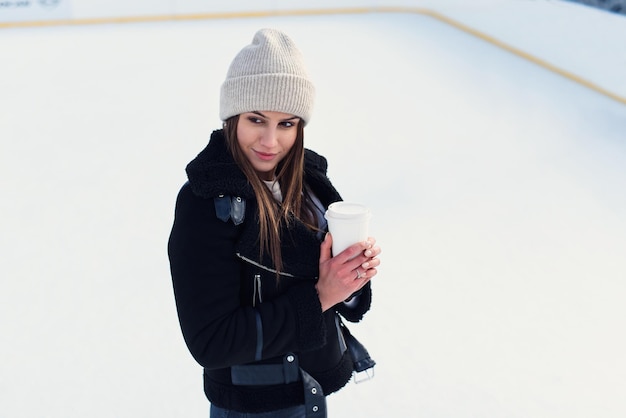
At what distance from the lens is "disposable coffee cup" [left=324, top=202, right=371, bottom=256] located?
1.28m

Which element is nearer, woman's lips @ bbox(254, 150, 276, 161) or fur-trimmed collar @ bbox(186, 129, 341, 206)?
fur-trimmed collar @ bbox(186, 129, 341, 206)

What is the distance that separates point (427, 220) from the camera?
4020 millimetres

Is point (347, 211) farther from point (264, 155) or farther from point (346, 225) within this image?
point (264, 155)

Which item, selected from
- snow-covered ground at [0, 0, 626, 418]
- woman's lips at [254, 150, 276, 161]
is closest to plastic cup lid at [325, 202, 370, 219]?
woman's lips at [254, 150, 276, 161]

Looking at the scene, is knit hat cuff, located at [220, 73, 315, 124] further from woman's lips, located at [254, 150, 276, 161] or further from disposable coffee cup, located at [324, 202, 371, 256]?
disposable coffee cup, located at [324, 202, 371, 256]

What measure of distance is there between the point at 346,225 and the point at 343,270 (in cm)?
7

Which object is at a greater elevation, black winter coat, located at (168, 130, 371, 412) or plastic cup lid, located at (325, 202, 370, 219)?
plastic cup lid, located at (325, 202, 370, 219)

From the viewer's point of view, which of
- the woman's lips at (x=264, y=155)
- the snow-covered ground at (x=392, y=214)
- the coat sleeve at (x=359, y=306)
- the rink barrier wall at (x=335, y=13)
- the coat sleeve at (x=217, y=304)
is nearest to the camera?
the coat sleeve at (x=217, y=304)

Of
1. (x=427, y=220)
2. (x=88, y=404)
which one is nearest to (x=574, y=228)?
(x=427, y=220)

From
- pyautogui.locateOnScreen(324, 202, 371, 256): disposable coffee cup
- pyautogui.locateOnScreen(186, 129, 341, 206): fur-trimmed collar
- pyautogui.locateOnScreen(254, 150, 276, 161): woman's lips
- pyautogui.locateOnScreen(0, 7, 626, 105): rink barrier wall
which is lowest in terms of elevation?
pyautogui.locateOnScreen(324, 202, 371, 256): disposable coffee cup

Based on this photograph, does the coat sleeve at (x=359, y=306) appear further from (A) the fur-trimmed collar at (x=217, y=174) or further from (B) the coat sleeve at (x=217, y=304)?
(A) the fur-trimmed collar at (x=217, y=174)

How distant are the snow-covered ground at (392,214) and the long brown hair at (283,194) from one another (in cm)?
139

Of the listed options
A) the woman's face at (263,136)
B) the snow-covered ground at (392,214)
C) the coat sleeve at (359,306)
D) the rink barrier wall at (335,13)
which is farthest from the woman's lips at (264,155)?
the rink barrier wall at (335,13)

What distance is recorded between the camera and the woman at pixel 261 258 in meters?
1.23
